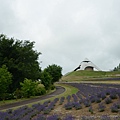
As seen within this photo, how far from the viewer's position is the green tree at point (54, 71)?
72875 millimetres

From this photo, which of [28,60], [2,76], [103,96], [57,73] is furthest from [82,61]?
[103,96]

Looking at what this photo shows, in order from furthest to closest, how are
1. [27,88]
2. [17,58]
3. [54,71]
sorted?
[54,71] < [17,58] < [27,88]

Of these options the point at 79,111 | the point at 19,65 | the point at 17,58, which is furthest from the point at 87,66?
the point at 79,111

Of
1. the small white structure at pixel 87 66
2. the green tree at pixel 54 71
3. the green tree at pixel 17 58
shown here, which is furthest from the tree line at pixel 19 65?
the small white structure at pixel 87 66

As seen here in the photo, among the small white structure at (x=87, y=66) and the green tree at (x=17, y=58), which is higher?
the small white structure at (x=87, y=66)

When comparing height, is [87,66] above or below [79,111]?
above

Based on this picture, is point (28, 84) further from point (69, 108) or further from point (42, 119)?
point (42, 119)

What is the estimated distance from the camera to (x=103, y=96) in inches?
508

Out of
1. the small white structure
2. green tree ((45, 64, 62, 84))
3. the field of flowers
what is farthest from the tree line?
the small white structure

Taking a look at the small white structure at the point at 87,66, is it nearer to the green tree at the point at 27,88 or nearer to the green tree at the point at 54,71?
the green tree at the point at 54,71

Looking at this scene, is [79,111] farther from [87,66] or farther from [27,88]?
[87,66]

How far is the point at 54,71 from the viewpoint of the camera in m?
73.8

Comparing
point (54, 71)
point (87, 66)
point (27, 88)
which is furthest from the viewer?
point (87, 66)

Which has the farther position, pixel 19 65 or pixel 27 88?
pixel 19 65
